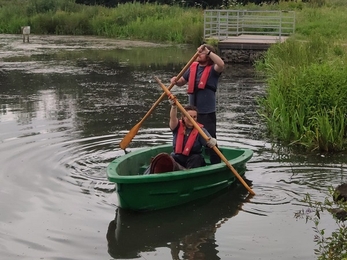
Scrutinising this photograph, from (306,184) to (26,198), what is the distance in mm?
2886

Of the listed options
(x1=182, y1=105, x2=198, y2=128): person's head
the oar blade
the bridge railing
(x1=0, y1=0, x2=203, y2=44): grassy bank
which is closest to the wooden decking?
the bridge railing

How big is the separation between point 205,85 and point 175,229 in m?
1.79

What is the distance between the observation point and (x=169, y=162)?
235 inches

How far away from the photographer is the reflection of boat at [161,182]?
560 cm

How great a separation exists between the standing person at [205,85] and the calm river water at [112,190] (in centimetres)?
78

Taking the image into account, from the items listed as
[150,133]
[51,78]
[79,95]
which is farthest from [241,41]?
[150,133]

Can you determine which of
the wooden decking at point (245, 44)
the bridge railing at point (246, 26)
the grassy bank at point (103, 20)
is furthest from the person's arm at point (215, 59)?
the grassy bank at point (103, 20)

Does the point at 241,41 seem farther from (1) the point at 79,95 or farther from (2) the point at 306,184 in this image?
Answer: (2) the point at 306,184

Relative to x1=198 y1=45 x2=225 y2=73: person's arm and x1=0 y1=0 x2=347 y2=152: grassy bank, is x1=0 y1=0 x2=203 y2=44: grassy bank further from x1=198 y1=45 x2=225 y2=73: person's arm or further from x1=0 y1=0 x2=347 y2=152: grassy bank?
x1=198 y1=45 x2=225 y2=73: person's arm

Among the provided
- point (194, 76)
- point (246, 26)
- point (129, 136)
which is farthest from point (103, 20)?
point (194, 76)

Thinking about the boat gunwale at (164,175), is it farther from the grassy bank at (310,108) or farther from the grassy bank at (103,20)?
the grassy bank at (103,20)

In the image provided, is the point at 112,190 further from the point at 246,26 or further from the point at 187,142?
the point at 246,26

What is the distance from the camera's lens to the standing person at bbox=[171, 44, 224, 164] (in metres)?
6.70

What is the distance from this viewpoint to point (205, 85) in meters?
6.70
